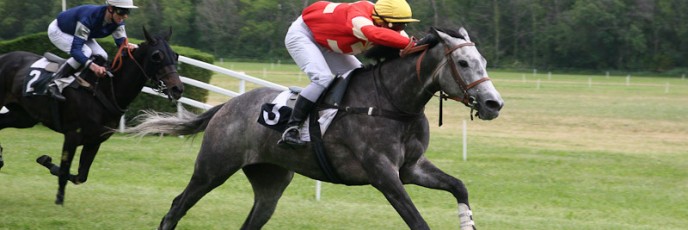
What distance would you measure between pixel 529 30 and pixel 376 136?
243 feet

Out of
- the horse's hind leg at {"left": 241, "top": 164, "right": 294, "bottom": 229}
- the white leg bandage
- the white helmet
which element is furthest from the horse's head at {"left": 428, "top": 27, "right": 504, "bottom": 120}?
the white helmet

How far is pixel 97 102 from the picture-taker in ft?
32.2

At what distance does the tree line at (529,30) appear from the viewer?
71875mm

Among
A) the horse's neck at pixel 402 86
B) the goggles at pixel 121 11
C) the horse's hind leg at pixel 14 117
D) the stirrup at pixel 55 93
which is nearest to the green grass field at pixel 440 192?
the horse's hind leg at pixel 14 117

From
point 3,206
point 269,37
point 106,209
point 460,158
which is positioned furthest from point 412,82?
point 269,37

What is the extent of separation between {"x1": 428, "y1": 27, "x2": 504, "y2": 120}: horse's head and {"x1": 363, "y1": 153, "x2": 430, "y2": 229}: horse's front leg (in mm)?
648

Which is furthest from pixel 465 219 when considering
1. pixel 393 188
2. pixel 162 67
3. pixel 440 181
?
pixel 162 67

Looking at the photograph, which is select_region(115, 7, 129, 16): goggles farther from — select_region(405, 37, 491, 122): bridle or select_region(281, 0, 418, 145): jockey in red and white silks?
select_region(405, 37, 491, 122): bridle

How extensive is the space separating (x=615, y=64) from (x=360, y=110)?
73204 mm

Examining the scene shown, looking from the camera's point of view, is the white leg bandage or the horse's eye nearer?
the white leg bandage

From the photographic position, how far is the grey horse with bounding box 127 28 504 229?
20.8ft

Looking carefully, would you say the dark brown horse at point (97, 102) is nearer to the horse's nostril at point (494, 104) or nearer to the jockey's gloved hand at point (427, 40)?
the jockey's gloved hand at point (427, 40)

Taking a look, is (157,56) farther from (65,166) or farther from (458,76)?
(458,76)

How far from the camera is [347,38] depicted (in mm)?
6961
